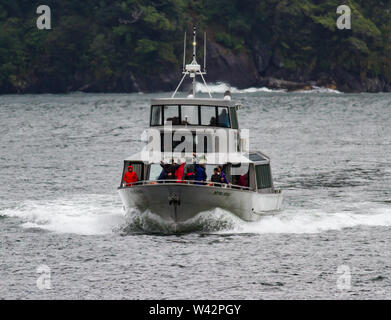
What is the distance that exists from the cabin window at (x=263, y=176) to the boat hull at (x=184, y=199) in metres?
2.12

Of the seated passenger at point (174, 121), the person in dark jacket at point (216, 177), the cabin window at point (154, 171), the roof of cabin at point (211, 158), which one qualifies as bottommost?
the cabin window at point (154, 171)

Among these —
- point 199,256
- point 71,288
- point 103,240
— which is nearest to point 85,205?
point 103,240

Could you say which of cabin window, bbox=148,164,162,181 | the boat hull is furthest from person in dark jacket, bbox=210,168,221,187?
cabin window, bbox=148,164,162,181

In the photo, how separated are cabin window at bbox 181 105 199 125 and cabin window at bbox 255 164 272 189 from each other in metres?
3.50

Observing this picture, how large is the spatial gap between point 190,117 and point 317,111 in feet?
302

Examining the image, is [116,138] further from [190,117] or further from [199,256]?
[199,256]

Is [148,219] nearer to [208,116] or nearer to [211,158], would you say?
[211,158]

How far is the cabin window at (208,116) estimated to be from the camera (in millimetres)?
41531

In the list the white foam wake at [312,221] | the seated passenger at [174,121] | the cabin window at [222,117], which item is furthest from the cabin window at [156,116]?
the white foam wake at [312,221]

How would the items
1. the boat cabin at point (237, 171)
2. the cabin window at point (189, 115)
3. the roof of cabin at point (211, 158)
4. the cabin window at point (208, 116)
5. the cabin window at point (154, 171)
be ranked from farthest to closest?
the cabin window at point (154, 171), the cabin window at point (208, 116), the cabin window at point (189, 115), the boat cabin at point (237, 171), the roof of cabin at point (211, 158)

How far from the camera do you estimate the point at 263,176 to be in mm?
43000

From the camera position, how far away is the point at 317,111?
5182 inches

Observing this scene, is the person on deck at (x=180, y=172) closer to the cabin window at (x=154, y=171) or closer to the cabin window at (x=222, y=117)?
the cabin window at (x=154, y=171)

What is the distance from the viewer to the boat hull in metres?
38.0
